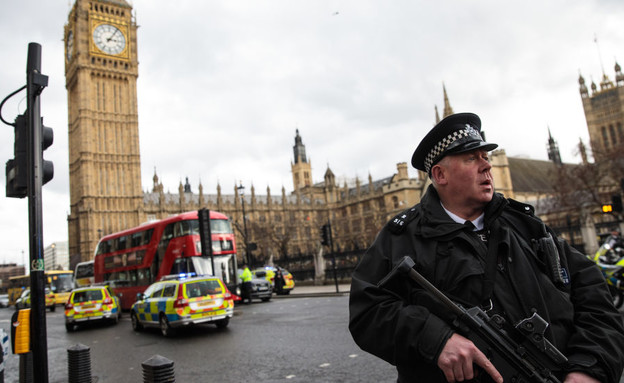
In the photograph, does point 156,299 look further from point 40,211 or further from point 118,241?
point 118,241

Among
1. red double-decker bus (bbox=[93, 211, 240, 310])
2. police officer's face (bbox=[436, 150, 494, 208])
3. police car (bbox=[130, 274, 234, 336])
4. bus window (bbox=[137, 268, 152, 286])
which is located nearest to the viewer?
police officer's face (bbox=[436, 150, 494, 208])

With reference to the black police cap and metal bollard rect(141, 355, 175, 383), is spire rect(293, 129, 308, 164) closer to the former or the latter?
metal bollard rect(141, 355, 175, 383)

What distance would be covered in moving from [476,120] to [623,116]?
99652mm

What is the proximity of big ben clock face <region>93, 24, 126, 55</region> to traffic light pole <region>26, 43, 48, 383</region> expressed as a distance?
70541mm

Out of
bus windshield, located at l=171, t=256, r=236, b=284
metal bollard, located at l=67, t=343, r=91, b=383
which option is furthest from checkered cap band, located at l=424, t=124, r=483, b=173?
bus windshield, located at l=171, t=256, r=236, b=284

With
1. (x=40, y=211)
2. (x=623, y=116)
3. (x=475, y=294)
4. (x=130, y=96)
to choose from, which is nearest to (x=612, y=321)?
(x=475, y=294)

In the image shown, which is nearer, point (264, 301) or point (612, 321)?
point (612, 321)

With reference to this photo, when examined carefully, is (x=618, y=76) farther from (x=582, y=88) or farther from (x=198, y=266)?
(x=198, y=266)

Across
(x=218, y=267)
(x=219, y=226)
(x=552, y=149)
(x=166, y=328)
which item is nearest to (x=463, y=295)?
(x=166, y=328)

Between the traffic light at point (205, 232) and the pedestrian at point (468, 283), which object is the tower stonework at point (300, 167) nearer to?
the traffic light at point (205, 232)

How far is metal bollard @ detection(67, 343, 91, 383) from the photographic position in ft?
17.9

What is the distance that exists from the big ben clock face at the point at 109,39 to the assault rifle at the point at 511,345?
246 ft

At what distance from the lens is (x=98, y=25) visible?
6625cm

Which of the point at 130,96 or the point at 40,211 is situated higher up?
the point at 130,96
